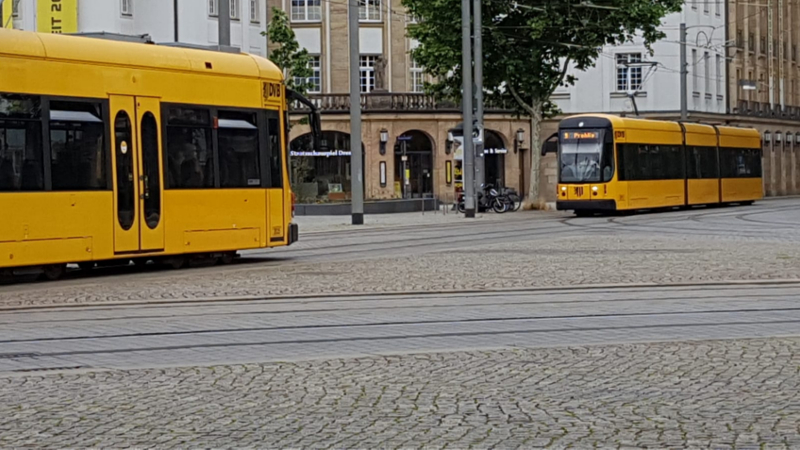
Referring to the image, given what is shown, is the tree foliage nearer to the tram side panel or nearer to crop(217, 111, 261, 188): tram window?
crop(217, 111, 261, 188): tram window

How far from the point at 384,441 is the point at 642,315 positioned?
7.04 meters

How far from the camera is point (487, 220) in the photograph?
4341 centimetres

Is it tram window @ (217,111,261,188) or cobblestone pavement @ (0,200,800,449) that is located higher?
tram window @ (217,111,261,188)

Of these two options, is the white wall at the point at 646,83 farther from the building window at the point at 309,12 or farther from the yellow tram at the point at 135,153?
the yellow tram at the point at 135,153

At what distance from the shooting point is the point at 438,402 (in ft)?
27.6

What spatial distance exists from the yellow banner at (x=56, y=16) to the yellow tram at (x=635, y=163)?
16357 mm

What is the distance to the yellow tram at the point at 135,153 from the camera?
18.1 m

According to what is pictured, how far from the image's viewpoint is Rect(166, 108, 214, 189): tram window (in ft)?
67.1

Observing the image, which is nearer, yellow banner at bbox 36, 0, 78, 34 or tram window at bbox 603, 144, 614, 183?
tram window at bbox 603, 144, 614, 183

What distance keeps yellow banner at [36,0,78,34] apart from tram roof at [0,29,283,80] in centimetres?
2870

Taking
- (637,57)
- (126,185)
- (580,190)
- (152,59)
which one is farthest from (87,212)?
(637,57)

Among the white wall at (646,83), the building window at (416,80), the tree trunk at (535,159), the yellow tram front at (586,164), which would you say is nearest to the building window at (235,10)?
the building window at (416,80)

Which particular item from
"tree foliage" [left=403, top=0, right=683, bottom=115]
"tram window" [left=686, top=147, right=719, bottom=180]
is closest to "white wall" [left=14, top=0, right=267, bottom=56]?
"tree foliage" [left=403, top=0, right=683, bottom=115]

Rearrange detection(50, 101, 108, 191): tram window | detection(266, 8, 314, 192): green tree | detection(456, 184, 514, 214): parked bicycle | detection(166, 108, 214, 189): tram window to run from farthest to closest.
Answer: detection(266, 8, 314, 192): green tree → detection(456, 184, 514, 214): parked bicycle → detection(166, 108, 214, 189): tram window → detection(50, 101, 108, 191): tram window
